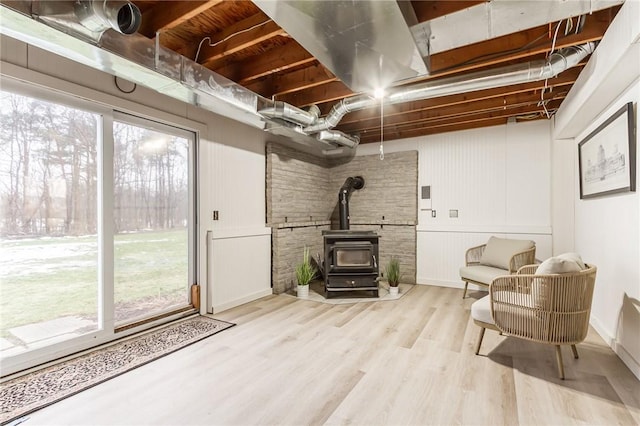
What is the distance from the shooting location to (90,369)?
2.28 meters

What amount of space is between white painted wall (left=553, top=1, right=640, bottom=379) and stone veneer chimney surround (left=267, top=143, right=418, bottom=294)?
2185 millimetres

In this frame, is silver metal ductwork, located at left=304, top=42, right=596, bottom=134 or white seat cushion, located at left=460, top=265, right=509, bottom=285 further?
white seat cushion, located at left=460, top=265, right=509, bottom=285

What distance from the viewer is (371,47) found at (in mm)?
1972

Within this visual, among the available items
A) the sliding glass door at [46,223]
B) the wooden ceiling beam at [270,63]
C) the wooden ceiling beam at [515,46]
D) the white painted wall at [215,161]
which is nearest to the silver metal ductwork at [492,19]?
the wooden ceiling beam at [515,46]

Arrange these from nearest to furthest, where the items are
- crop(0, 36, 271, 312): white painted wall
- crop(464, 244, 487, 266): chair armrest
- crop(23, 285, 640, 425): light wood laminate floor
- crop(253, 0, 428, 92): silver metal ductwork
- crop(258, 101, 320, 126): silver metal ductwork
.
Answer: crop(253, 0, 428, 92): silver metal ductwork
crop(23, 285, 640, 425): light wood laminate floor
crop(0, 36, 271, 312): white painted wall
crop(258, 101, 320, 126): silver metal ductwork
crop(464, 244, 487, 266): chair armrest

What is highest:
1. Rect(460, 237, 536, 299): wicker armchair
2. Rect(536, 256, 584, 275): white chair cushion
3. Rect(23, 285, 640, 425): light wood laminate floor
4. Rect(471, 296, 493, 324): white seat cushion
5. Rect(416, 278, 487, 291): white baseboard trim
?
Rect(536, 256, 584, 275): white chair cushion

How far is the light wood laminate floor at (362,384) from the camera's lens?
5.79 feet

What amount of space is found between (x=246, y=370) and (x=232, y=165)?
2478 millimetres

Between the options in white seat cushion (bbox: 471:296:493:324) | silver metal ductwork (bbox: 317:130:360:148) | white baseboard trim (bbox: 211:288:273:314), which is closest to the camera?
white seat cushion (bbox: 471:296:493:324)

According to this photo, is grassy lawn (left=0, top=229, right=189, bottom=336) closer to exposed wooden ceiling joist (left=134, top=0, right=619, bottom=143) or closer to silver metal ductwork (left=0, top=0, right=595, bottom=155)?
silver metal ductwork (left=0, top=0, right=595, bottom=155)

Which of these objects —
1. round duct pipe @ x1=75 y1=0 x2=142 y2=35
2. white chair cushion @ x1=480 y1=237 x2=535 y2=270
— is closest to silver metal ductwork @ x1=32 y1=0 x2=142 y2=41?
round duct pipe @ x1=75 y1=0 x2=142 y2=35

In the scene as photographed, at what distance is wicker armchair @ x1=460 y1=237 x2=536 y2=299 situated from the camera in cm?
365

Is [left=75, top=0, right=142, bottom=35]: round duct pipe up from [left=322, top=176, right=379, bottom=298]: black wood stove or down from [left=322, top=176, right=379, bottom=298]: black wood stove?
up

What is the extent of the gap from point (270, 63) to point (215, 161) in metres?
1.43
